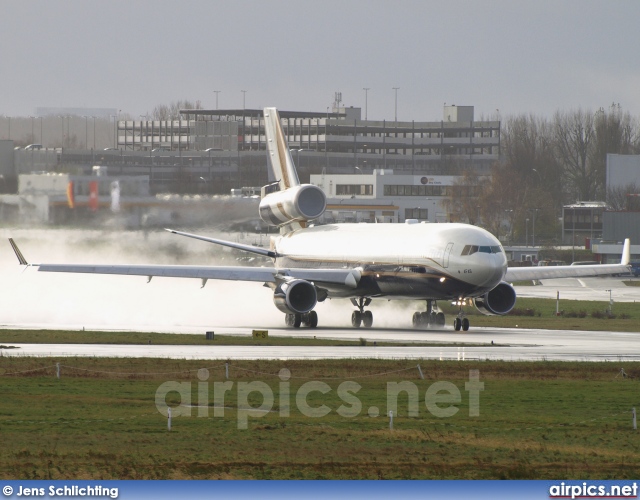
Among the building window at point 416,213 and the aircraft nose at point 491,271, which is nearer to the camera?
the aircraft nose at point 491,271

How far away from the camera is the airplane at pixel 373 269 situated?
61500 mm

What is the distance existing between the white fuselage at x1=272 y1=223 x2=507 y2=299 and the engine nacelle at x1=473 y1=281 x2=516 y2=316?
9.31 feet

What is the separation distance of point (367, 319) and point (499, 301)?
755 cm

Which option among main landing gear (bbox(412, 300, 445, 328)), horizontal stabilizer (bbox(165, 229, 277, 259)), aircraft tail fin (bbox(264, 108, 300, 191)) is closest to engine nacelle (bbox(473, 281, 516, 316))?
main landing gear (bbox(412, 300, 445, 328))

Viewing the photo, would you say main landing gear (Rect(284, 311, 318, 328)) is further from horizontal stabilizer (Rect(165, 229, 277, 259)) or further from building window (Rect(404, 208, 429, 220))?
building window (Rect(404, 208, 429, 220))

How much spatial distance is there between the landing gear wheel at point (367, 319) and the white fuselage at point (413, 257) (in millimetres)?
1376

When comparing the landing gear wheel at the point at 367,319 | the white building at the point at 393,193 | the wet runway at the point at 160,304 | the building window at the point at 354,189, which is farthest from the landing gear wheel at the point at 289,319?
the building window at the point at 354,189

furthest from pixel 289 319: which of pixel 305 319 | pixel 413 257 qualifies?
pixel 413 257

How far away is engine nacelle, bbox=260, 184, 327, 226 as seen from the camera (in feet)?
241

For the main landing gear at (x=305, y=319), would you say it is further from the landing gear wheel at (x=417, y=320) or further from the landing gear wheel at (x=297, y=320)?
the landing gear wheel at (x=417, y=320)

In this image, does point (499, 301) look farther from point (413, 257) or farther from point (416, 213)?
point (416, 213)

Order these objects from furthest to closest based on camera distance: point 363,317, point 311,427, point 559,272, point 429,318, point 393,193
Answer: point 393,193 → point 559,272 → point 363,317 → point 429,318 → point 311,427

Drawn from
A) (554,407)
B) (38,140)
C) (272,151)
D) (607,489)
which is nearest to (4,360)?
(554,407)

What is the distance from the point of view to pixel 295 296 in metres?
64.5
